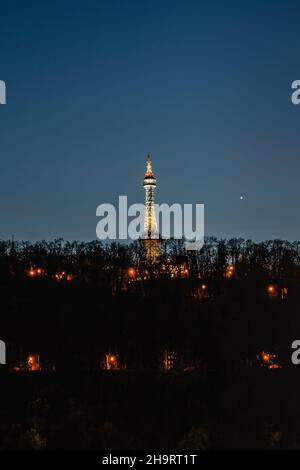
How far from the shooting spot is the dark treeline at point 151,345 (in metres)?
41.8

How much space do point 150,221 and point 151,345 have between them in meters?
61.0

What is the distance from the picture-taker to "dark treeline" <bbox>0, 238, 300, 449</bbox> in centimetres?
4181

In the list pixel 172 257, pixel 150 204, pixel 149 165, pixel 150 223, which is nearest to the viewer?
pixel 172 257

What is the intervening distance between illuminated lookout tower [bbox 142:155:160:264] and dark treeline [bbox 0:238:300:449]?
906 cm

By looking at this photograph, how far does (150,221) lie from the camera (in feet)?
379

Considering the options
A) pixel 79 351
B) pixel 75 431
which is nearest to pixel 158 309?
pixel 79 351

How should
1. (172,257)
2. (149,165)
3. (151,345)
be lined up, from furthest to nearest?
(149,165), (172,257), (151,345)

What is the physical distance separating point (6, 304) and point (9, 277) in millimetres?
9868

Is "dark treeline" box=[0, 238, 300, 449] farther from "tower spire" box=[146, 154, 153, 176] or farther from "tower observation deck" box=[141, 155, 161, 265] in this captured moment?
"tower spire" box=[146, 154, 153, 176]

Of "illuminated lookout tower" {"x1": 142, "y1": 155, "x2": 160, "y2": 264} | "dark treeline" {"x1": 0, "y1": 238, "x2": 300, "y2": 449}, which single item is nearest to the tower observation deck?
"illuminated lookout tower" {"x1": 142, "y1": 155, "x2": 160, "y2": 264}

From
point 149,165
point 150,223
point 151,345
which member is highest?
point 149,165

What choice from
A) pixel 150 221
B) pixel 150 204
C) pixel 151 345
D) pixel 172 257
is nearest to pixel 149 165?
pixel 150 204

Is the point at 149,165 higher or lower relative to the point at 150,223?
higher

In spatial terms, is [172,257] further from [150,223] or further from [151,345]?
[150,223]
